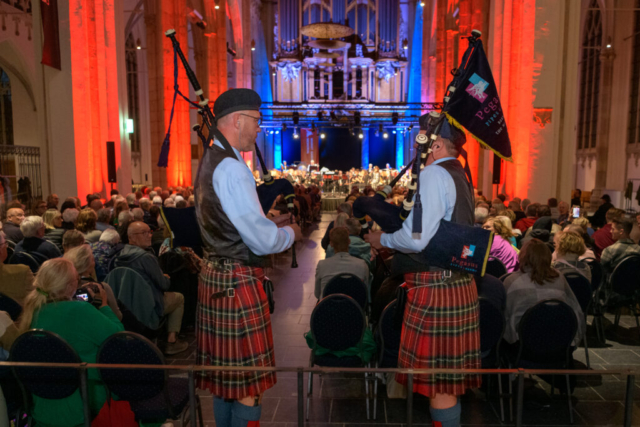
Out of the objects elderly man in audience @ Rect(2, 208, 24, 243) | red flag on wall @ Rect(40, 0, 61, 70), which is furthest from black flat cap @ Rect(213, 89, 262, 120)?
red flag on wall @ Rect(40, 0, 61, 70)

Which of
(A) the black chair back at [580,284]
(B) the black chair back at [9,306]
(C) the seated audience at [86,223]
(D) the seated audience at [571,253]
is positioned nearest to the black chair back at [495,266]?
(D) the seated audience at [571,253]

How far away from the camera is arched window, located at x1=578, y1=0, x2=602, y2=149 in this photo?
22078 mm

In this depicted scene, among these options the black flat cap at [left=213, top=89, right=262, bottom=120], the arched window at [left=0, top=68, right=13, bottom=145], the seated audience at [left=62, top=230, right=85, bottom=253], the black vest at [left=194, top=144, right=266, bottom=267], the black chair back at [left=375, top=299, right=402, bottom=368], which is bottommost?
the black chair back at [left=375, top=299, right=402, bottom=368]

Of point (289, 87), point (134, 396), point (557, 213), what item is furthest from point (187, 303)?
point (289, 87)

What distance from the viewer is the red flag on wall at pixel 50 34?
31.7 ft

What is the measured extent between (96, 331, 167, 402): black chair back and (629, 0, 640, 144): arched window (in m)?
21.0

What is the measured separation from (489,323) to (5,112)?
2303cm

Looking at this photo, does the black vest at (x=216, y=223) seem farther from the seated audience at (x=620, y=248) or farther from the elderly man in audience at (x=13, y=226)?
the elderly man in audience at (x=13, y=226)

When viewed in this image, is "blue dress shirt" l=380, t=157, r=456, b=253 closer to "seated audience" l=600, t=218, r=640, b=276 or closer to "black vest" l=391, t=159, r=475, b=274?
"black vest" l=391, t=159, r=475, b=274

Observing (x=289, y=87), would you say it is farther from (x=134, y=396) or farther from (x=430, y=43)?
(x=134, y=396)

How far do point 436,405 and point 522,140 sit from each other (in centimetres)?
936

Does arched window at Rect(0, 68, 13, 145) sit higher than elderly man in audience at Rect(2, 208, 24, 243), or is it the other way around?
arched window at Rect(0, 68, 13, 145)

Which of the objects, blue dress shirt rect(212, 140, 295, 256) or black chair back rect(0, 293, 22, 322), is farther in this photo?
black chair back rect(0, 293, 22, 322)

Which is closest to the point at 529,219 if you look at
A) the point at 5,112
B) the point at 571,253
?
the point at 571,253
